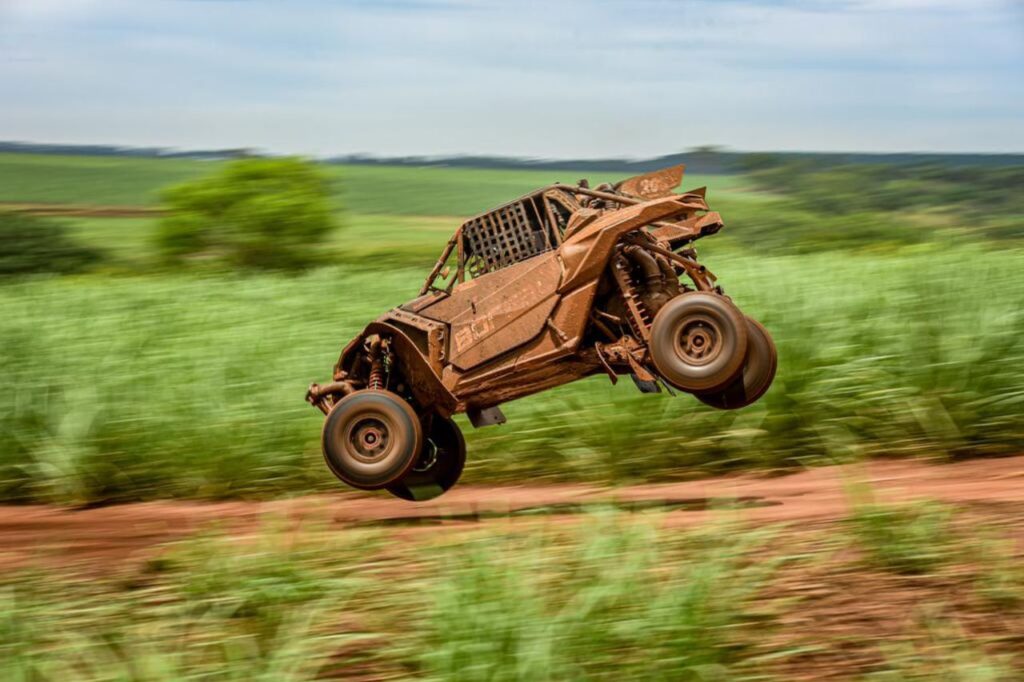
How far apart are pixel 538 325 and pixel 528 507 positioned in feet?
7.23

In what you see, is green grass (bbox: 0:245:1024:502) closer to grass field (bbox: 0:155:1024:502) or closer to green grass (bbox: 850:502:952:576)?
grass field (bbox: 0:155:1024:502)

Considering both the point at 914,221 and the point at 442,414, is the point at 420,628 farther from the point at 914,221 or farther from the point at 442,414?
the point at 914,221

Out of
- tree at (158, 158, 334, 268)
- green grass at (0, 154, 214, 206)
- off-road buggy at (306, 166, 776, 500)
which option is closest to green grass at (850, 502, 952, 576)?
off-road buggy at (306, 166, 776, 500)

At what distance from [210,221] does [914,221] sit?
1443 centimetres

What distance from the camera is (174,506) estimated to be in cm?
812

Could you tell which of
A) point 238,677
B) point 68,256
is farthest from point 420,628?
point 68,256

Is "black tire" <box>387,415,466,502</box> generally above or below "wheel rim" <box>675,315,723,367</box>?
below

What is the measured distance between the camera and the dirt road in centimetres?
651

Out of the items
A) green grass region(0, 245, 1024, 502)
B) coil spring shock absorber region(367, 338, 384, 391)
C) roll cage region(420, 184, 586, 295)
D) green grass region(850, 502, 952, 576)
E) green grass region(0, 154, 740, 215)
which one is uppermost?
green grass region(0, 154, 740, 215)

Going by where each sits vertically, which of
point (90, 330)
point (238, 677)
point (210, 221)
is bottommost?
point (238, 677)

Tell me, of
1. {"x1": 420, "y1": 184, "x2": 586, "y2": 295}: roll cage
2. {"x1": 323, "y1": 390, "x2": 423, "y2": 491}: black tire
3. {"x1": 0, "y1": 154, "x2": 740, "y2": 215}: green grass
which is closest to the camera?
{"x1": 323, "y1": 390, "x2": 423, "y2": 491}: black tire

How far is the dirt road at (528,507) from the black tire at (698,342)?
175 cm

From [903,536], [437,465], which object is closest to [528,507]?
[437,465]

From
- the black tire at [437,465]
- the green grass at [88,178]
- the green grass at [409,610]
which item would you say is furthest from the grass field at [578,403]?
the green grass at [88,178]
